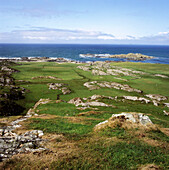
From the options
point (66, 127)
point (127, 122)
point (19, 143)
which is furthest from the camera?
point (66, 127)

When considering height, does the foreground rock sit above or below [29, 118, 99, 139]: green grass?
above

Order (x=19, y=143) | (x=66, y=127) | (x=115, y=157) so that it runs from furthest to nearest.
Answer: (x=66, y=127) < (x=19, y=143) < (x=115, y=157)

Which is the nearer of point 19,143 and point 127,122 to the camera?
point 19,143

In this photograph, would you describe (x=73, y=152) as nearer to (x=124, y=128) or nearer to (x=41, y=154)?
(x=41, y=154)

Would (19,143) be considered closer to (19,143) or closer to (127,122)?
(19,143)

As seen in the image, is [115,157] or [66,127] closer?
[115,157]

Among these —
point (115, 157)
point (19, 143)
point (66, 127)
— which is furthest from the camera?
point (66, 127)

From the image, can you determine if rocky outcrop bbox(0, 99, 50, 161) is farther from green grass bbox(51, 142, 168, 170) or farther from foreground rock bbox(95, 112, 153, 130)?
foreground rock bbox(95, 112, 153, 130)

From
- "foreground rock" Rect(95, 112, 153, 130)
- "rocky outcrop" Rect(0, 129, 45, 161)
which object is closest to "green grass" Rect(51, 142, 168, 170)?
"rocky outcrop" Rect(0, 129, 45, 161)

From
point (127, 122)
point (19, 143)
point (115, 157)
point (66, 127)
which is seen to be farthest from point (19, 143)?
point (127, 122)

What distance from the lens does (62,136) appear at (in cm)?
2142

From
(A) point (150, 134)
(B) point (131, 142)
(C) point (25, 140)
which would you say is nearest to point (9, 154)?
(C) point (25, 140)

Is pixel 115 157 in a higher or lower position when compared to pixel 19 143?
lower

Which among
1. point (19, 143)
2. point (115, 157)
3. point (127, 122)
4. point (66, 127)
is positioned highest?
point (127, 122)
